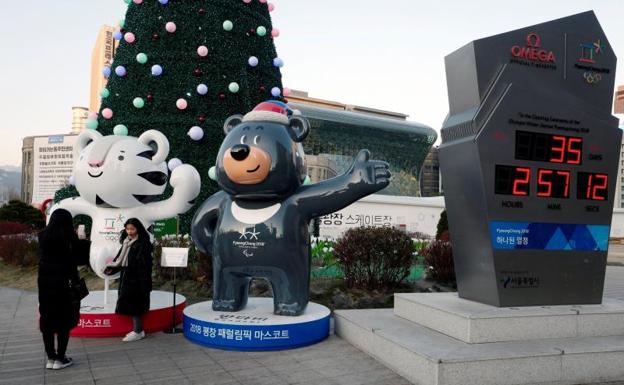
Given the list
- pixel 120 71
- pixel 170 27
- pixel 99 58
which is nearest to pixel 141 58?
pixel 120 71

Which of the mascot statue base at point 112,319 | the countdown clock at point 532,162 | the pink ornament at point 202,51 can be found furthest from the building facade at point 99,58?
the countdown clock at point 532,162

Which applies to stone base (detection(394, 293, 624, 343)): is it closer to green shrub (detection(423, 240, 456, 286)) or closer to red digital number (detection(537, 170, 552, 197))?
red digital number (detection(537, 170, 552, 197))

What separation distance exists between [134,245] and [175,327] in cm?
127

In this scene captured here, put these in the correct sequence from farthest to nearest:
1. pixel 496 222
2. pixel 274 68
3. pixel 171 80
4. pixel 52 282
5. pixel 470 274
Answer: pixel 274 68 → pixel 171 80 → pixel 470 274 → pixel 496 222 → pixel 52 282

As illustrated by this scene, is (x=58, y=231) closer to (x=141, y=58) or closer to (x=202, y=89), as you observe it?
(x=202, y=89)

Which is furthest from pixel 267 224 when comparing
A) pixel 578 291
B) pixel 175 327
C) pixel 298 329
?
pixel 578 291

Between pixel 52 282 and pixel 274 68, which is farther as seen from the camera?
pixel 274 68

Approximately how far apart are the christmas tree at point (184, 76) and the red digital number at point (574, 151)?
7.02 meters

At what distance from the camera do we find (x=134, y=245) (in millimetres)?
5641

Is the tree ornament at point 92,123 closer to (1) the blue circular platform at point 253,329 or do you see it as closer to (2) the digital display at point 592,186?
(1) the blue circular platform at point 253,329

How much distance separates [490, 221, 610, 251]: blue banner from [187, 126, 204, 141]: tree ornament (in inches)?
270

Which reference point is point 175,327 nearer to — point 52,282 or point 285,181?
point 52,282

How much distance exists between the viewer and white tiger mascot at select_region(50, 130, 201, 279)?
6156 millimetres

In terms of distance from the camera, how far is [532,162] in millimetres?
5543
